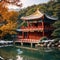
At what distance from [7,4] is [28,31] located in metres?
28.7

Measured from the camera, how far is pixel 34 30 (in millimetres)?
34281

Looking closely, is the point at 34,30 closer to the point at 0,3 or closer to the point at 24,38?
the point at 24,38

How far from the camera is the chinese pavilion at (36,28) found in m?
33.5

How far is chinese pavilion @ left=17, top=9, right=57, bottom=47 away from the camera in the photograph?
33.5 meters

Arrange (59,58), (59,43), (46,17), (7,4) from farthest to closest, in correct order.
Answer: (46,17) → (59,43) → (59,58) → (7,4)

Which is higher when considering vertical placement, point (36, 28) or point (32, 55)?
point (32, 55)

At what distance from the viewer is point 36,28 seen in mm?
33906

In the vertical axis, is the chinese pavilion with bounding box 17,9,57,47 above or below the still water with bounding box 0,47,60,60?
below

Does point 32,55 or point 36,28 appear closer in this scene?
point 32,55

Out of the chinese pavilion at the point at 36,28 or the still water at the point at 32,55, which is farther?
the chinese pavilion at the point at 36,28

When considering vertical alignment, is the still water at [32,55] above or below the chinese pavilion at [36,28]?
above

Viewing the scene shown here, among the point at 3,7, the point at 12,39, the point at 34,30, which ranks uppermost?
the point at 3,7

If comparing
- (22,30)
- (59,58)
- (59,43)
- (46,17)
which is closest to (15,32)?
(22,30)

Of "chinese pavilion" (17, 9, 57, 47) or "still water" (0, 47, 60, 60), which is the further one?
"chinese pavilion" (17, 9, 57, 47)
